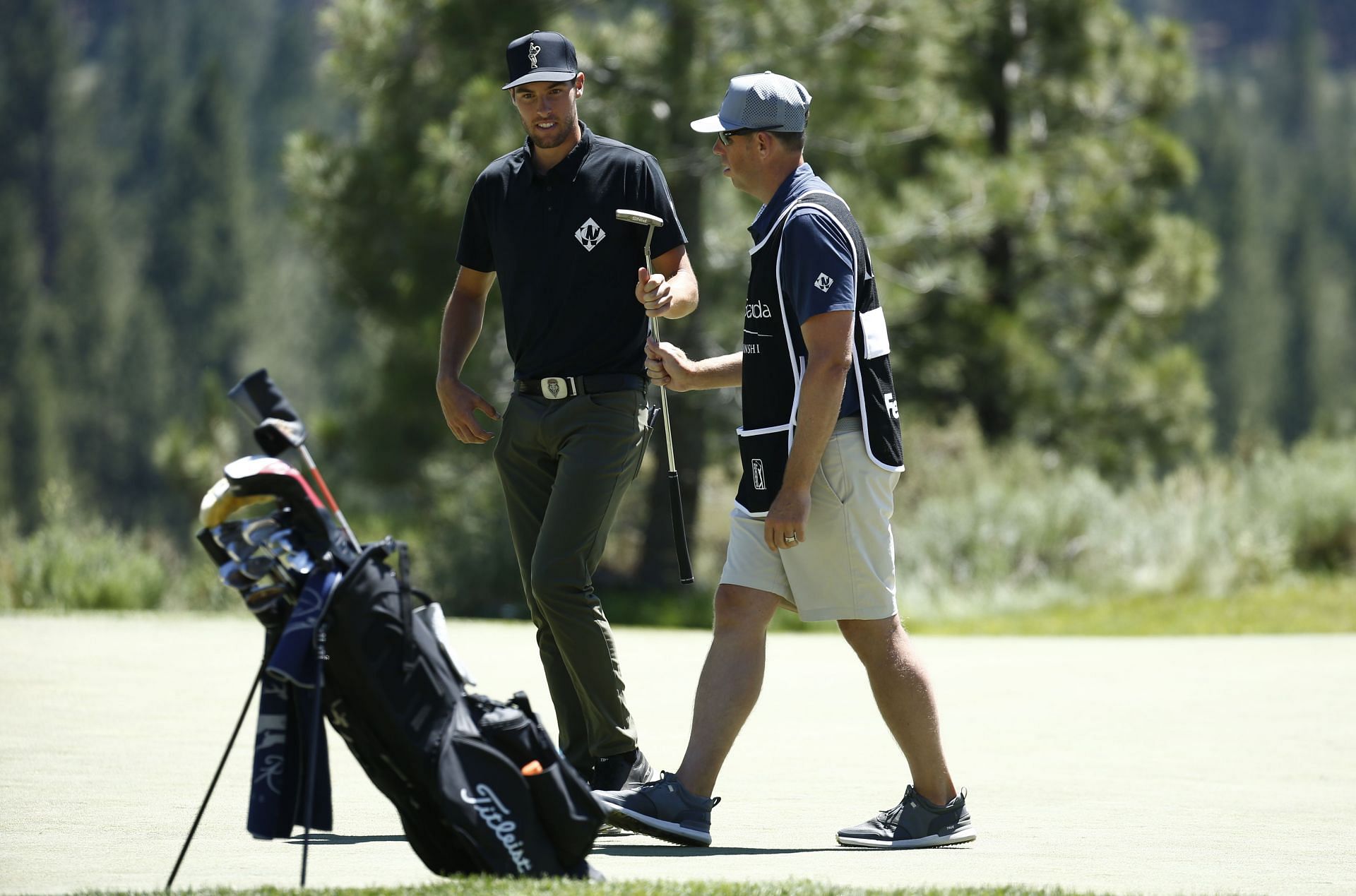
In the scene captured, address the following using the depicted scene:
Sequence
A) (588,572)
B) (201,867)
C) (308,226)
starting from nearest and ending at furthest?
1. (201,867)
2. (588,572)
3. (308,226)

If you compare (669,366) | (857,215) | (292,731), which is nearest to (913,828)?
(669,366)

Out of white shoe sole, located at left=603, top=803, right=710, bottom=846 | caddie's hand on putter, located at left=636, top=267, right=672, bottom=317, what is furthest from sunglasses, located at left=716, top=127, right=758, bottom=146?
white shoe sole, located at left=603, top=803, right=710, bottom=846

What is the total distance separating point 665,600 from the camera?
15078 millimetres

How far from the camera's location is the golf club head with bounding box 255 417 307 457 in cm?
455

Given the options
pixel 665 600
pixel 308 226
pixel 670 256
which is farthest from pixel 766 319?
pixel 308 226

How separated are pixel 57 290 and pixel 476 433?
85.6 metres

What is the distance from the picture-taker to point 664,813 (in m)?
5.20

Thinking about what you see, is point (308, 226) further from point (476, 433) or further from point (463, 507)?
point (476, 433)

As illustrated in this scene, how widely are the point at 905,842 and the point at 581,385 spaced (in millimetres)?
1779

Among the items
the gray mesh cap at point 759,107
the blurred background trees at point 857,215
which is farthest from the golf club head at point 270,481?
the blurred background trees at point 857,215

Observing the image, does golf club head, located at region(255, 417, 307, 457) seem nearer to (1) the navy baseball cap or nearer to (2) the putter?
(2) the putter

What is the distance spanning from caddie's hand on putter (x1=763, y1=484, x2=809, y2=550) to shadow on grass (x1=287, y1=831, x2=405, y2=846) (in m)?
1.43

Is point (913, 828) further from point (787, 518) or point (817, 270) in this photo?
point (817, 270)

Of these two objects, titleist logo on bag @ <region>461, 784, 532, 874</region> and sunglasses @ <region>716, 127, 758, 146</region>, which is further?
sunglasses @ <region>716, 127, 758, 146</region>
